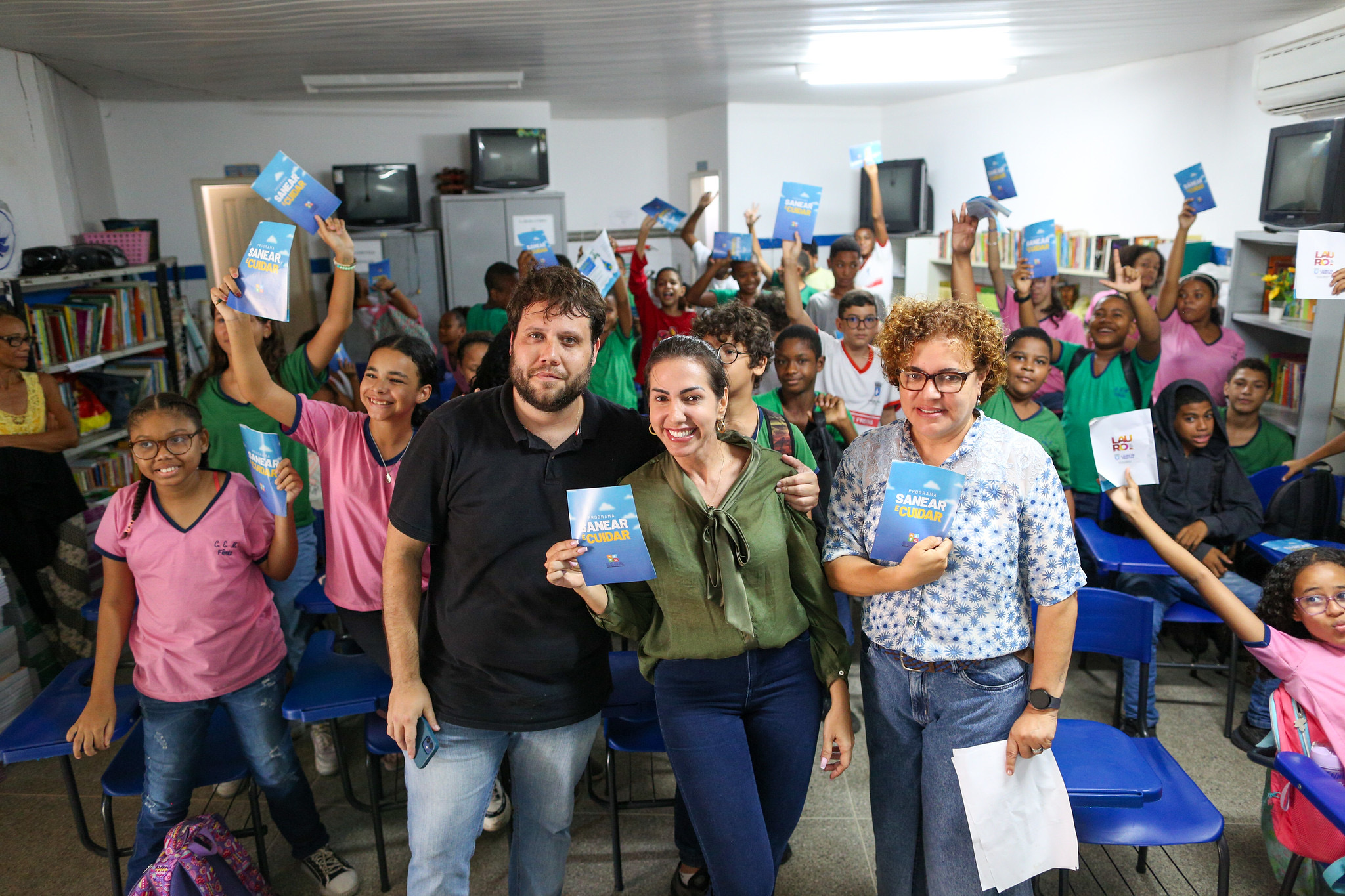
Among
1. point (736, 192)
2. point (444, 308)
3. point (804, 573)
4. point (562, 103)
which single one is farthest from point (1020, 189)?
point (804, 573)

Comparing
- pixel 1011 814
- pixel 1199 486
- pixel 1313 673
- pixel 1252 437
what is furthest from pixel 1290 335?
pixel 1011 814

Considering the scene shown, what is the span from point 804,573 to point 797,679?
0.23m

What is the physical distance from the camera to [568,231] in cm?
1030

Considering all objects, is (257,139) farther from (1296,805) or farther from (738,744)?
(1296,805)

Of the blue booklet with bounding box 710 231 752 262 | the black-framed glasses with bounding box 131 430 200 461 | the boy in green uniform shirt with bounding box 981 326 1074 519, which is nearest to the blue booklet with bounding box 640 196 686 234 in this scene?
the blue booklet with bounding box 710 231 752 262

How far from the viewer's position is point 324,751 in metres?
3.09

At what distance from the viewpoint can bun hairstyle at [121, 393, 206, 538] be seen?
2264mm

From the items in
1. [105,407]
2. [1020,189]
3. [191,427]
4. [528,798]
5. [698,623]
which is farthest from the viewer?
[1020,189]

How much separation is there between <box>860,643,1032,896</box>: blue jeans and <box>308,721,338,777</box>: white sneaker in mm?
2056

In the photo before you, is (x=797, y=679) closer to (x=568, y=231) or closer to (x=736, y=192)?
(x=736, y=192)

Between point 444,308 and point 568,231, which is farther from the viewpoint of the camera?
point 568,231

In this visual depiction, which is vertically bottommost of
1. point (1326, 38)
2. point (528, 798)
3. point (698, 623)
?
point (528, 798)

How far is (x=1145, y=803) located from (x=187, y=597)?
2.40m

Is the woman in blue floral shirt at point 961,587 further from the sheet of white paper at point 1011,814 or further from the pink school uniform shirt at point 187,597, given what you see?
the pink school uniform shirt at point 187,597
